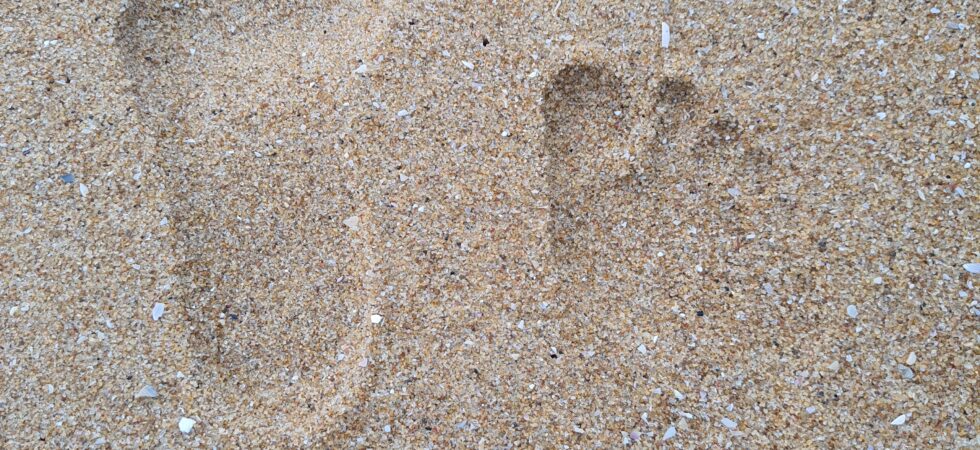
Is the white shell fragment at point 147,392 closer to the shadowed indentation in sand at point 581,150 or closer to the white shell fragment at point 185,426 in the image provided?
the white shell fragment at point 185,426

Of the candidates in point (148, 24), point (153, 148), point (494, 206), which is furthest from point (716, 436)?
point (148, 24)

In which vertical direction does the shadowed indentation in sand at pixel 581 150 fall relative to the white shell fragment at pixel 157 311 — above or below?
above

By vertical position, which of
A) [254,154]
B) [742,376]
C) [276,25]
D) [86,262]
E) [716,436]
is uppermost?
[276,25]

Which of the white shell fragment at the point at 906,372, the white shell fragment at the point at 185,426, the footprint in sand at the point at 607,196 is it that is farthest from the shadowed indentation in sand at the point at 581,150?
the white shell fragment at the point at 185,426

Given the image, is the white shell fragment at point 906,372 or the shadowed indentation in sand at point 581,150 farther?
the shadowed indentation in sand at point 581,150

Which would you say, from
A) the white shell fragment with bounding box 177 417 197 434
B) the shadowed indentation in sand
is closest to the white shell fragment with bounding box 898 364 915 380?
the shadowed indentation in sand

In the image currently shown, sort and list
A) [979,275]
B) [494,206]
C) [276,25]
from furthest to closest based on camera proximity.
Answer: [276,25], [494,206], [979,275]

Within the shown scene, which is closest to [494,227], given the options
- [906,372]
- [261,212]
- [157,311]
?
[261,212]

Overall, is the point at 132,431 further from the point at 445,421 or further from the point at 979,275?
the point at 979,275

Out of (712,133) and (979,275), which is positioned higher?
(712,133)
